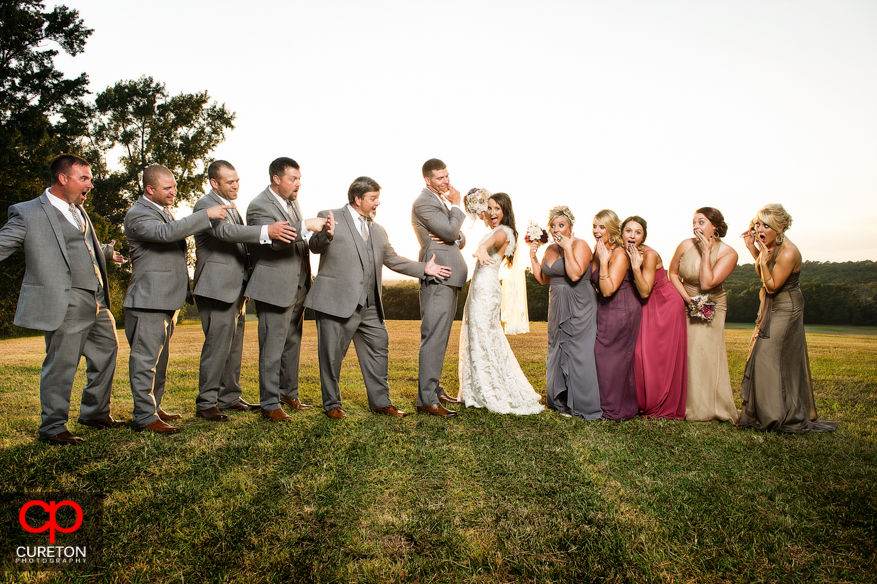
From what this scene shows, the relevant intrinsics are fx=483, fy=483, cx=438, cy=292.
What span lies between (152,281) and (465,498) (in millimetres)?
3383

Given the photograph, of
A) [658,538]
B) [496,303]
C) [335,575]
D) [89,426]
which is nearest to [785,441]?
[658,538]

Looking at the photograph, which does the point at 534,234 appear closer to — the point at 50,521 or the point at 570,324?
the point at 570,324

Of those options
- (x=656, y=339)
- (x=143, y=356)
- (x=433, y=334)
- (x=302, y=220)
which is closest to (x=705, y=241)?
(x=656, y=339)

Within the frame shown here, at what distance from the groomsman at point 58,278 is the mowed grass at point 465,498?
1.56ft

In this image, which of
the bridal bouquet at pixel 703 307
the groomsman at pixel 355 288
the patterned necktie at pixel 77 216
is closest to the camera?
the patterned necktie at pixel 77 216

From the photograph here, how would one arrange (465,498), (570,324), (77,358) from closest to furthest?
1. (465,498)
2. (77,358)
3. (570,324)

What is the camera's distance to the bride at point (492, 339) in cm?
563

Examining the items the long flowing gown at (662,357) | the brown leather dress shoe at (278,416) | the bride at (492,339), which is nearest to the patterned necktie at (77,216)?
the brown leather dress shoe at (278,416)

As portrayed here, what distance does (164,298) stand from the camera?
445 cm

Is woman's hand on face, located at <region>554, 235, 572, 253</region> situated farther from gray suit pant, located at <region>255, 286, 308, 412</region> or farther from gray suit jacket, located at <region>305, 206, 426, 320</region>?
gray suit pant, located at <region>255, 286, 308, 412</region>

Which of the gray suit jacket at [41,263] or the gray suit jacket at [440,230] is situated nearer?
the gray suit jacket at [41,263]

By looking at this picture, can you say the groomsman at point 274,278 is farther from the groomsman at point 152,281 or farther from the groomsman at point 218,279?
the groomsman at point 152,281

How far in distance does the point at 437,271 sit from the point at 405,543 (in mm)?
3043

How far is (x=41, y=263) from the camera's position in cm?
398
